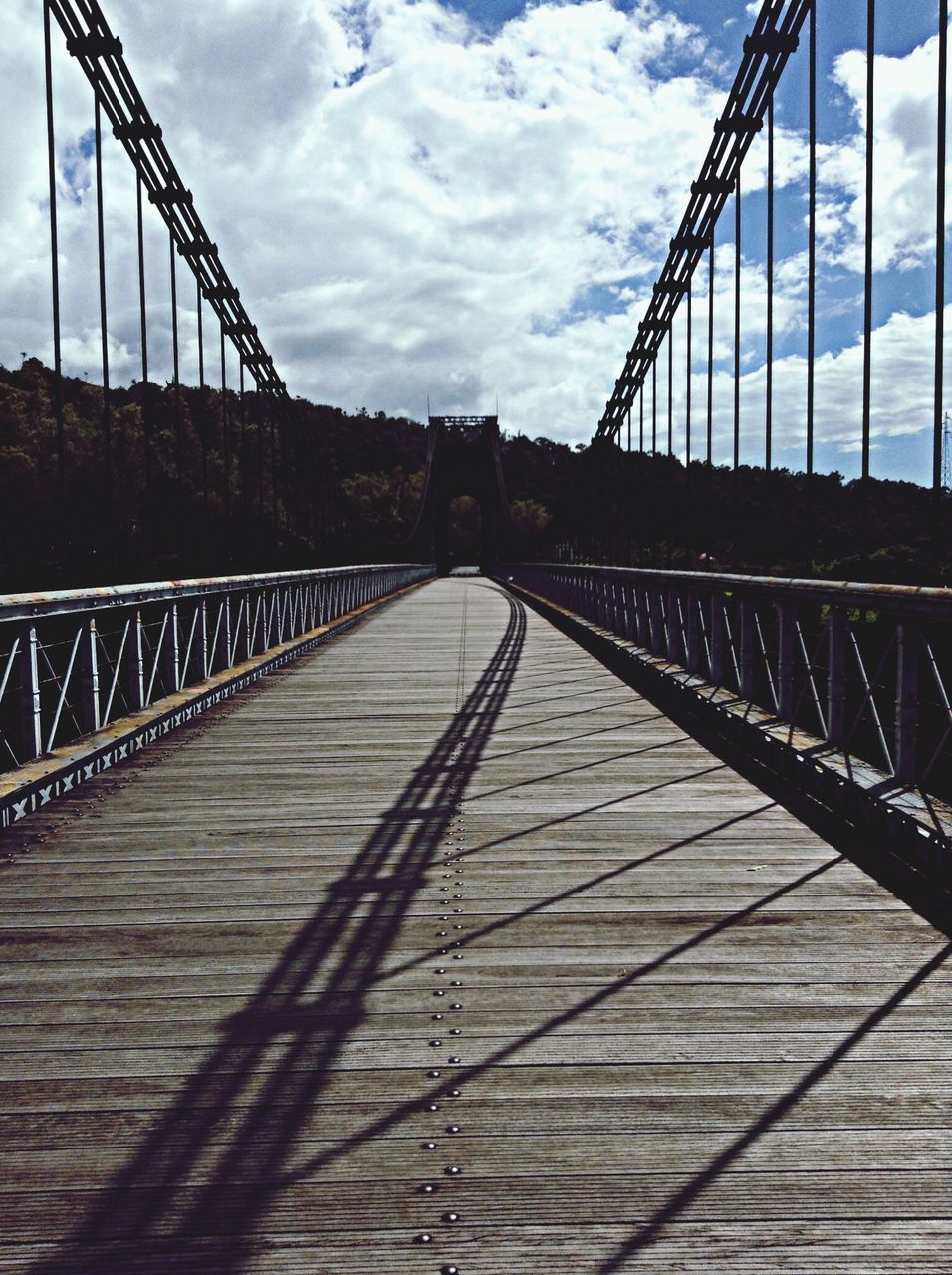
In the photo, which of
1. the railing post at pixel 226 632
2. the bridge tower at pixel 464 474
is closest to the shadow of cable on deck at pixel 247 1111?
the railing post at pixel 226 632

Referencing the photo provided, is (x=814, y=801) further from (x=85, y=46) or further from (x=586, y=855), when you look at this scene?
(x=85, y=46)

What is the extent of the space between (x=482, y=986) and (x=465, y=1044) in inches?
11.8

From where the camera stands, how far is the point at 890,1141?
1908 millimetres

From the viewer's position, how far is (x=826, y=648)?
650 cm

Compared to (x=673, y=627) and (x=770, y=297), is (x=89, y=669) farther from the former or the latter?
(x=770, y=297)

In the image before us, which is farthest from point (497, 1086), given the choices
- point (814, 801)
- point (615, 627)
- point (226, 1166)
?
point (615, 627)

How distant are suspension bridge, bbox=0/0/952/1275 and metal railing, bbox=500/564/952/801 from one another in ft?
0.11

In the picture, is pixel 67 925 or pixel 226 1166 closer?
pixel 226 1166

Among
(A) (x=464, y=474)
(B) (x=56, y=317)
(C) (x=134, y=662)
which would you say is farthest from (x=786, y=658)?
(A) (x=464, y=474)

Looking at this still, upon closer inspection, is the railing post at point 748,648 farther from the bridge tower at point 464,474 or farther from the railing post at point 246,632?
the bridge tower at point 464,474

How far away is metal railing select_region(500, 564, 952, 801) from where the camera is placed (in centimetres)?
360

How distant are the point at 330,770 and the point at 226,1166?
11.3ft

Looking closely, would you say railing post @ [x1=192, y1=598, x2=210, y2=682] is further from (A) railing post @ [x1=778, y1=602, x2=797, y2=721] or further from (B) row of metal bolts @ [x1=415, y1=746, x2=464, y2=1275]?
(A) railing post @ [x1=778, y1=602, x2=797, y2=721]

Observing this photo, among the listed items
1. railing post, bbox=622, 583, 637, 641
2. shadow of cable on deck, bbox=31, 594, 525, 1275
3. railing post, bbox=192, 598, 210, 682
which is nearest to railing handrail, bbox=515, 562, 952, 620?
shadow of cable on deck, bbox=31, 594, 525, 1275
